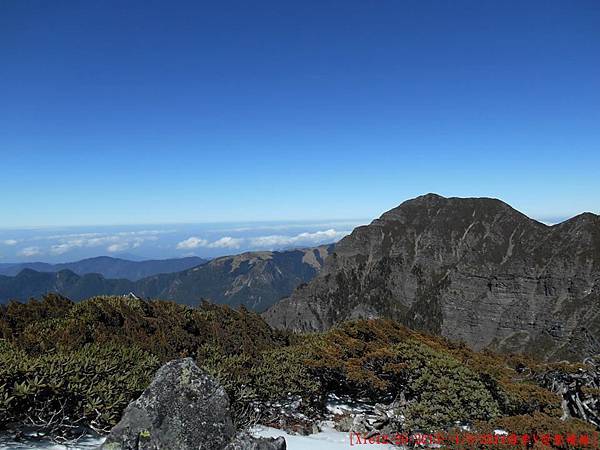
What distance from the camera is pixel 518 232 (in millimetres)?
188625

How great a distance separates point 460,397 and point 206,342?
8572mm

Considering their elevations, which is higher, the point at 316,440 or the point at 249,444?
the point at 249,444

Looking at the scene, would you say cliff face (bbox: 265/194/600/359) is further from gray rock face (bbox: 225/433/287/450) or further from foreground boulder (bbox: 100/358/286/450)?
foreground boulder (bbox: 100/358/286/450)

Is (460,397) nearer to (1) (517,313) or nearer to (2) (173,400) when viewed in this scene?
(2) (173,400)

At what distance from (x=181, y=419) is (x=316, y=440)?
562 centimetres

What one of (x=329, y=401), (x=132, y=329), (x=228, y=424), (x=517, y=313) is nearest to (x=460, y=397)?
(x=329, y=401)

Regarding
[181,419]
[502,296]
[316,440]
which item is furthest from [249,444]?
[502,296]

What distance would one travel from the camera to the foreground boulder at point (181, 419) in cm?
658

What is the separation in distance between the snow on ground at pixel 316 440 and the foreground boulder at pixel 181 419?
12.6 feet

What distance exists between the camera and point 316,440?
37.0ft

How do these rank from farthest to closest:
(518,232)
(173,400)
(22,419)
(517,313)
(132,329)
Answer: (518,232)
(517,313)
(132,329)
(22,419)
(173,400)

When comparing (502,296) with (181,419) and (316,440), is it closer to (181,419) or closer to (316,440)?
(316,440)

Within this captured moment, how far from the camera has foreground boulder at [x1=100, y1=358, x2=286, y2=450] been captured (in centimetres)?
658

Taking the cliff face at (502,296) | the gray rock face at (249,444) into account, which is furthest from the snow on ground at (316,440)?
the cliff face at (502,296)
